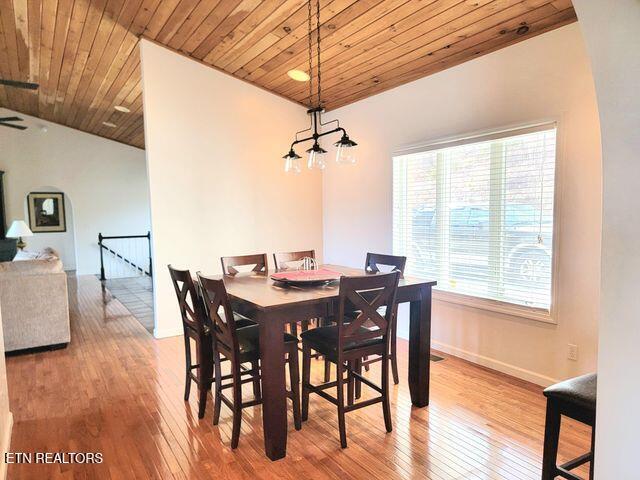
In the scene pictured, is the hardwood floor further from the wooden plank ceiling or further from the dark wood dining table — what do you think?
the wooden plank ceiling

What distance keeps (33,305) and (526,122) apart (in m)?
4.64

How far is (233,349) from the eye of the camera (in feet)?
7.28

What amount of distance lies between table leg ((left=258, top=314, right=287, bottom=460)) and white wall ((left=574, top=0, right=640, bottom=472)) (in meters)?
1.42

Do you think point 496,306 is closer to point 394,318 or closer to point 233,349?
point 394,318

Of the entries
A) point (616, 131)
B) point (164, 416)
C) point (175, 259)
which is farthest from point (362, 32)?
point (164, 416)

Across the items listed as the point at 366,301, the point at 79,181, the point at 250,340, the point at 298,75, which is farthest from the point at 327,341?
the point at 79,181

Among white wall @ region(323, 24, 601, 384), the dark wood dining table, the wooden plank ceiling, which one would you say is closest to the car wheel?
white wall @ region(323, 24, 601, 384)

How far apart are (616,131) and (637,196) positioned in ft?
0.67

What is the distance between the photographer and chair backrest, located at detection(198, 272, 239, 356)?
85.4 inches

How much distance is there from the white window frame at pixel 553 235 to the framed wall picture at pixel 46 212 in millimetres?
8549

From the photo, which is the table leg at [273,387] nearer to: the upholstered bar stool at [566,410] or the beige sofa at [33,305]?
the upholstered bar stool at [566,410]

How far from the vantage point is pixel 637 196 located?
116 cm

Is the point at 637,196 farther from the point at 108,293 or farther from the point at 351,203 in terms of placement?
the point at 108,293

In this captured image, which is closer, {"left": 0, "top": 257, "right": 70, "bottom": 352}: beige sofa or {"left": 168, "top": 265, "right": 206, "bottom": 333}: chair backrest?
{"left": 168, "top": 265, "right": 206, "bottom": 333}: chair backrest
